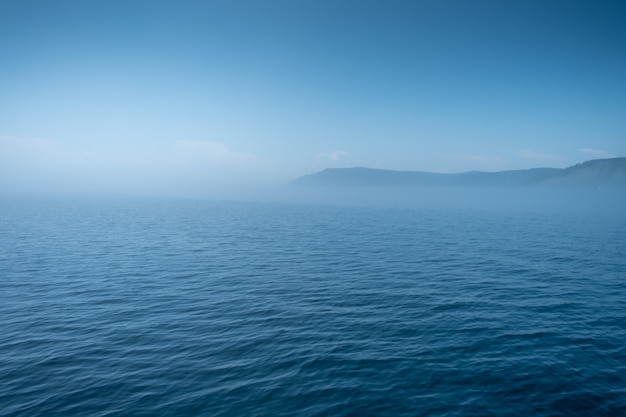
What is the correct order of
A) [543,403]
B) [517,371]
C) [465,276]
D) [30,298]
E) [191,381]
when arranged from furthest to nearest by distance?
1. [465,276]
2. [30,298]
3. [517,371]
4. [191,381]
5. [543,403]

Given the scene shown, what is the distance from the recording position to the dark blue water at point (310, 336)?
16547mm

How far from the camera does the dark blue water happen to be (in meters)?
16.5

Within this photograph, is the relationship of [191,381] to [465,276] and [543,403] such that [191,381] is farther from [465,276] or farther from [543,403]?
[465,276]

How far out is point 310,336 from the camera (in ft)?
77.7

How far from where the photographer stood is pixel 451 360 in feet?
66.3

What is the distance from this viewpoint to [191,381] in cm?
1792

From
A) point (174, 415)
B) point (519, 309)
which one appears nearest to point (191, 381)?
point (174, 415)

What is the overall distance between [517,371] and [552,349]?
4856mm

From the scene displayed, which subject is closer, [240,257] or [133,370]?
[133,370]

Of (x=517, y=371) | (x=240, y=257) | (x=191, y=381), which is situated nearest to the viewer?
(x=191, y=381)

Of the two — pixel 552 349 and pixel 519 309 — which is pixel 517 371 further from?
pixel 519 309

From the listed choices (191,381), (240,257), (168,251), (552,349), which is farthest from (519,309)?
(168,251)

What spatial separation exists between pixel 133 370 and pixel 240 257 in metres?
33.0

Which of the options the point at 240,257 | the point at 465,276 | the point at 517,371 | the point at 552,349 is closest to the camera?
the point at 517,371
